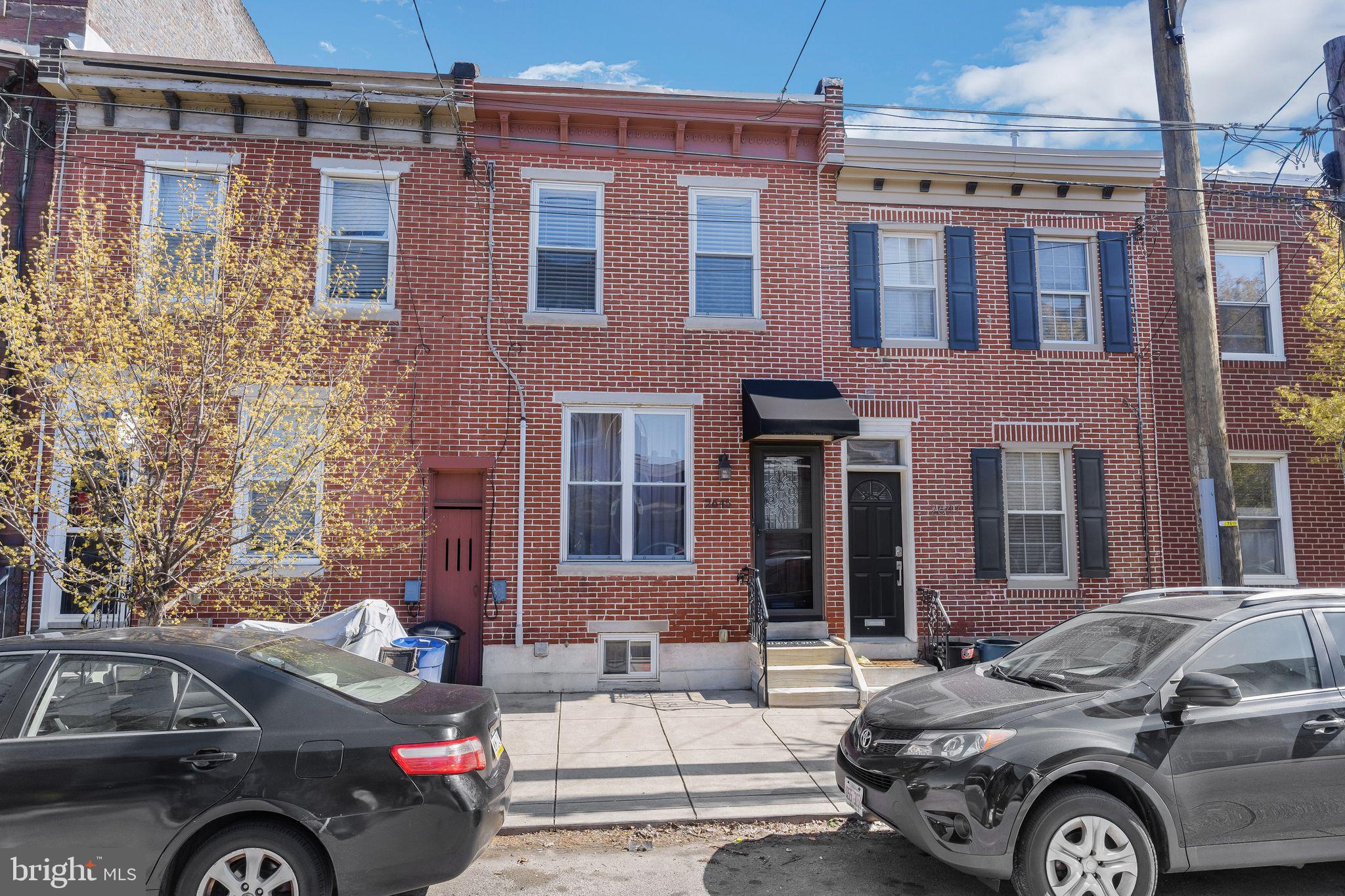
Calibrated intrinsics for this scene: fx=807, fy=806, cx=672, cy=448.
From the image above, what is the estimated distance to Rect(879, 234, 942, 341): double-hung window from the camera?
1104 centimetres

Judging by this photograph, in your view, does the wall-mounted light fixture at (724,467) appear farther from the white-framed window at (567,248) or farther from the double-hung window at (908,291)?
the double-hung window at (908,291)

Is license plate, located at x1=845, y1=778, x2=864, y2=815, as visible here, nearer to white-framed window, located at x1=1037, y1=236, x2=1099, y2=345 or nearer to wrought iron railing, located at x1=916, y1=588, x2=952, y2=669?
wrought iron railing, located at x1=916, y1=588, x2=952, y2=669

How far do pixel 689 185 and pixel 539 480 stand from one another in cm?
435

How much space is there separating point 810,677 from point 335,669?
5976 millimetres

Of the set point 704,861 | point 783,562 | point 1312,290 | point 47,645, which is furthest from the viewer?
point 1312,290

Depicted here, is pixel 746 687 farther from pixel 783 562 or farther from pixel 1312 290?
pixel 1312 290

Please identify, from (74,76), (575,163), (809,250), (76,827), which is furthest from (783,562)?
(74,76)

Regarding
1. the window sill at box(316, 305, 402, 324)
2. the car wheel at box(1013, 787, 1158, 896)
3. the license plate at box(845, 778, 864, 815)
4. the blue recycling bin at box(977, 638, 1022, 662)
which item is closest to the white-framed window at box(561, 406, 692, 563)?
the window sill at box(316, 305, 402, 324)

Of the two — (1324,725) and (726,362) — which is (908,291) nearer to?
(726,362)

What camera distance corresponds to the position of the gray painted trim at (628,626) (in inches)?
386

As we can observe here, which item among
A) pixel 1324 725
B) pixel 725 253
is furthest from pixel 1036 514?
pixel 1324 725

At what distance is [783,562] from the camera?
34.3ft

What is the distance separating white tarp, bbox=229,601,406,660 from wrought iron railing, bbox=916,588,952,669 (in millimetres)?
6459

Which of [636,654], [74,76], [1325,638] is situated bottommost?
[636,654]
